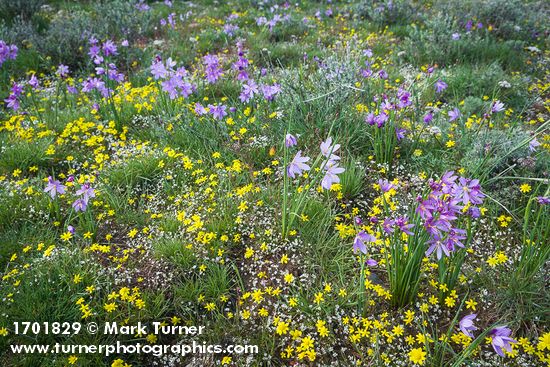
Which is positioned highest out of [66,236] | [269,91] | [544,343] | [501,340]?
[269,91]

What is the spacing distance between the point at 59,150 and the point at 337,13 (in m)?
5.93

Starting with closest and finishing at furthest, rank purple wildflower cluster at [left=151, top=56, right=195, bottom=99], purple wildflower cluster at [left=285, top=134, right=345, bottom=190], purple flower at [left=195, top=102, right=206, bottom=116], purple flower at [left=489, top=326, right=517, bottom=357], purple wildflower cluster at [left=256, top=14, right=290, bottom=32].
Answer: purple flower at [left=489, top=326, right=517, bottom=357], purple wildflower cluster at [left=285, top=134, right=345, bottom=190], purple flower at [left=195, top=102, right=206, bottom=116], purple wildflower cluster at [left=151, top=56, right=195, bottom=99], purple wildflower cluster at [left=256, top=14, right=290, bottom=32]

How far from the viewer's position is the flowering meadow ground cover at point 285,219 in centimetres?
243

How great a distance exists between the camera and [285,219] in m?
2.97

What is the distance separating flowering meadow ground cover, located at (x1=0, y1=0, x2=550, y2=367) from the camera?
2.43 meters

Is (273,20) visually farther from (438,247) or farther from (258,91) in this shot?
(438,247)

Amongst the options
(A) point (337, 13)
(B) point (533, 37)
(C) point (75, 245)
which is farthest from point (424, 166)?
(A) point (337, 13)

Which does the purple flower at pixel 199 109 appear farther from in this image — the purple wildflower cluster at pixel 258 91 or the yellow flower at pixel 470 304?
the yellow flower at pixel 470 304

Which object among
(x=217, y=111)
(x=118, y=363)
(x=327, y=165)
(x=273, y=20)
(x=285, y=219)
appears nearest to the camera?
(x=118, y=363)

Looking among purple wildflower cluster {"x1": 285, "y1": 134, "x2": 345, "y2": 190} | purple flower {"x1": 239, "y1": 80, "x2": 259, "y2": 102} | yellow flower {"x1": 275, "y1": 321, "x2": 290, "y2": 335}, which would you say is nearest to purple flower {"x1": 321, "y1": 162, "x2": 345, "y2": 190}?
purple wildflower cluster {"x1": 285, "y1": 134, "x2": 345, "y2": 190}

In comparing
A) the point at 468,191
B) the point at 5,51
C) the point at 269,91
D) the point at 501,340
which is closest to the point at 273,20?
the point at 269,91

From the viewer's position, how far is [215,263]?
9.59 ft

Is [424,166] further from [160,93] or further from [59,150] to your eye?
[59,150]

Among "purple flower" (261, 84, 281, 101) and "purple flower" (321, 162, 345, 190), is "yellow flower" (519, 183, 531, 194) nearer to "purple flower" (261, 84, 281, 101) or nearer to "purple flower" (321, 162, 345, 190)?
"purple flower" (321, 162, 345, 190)
